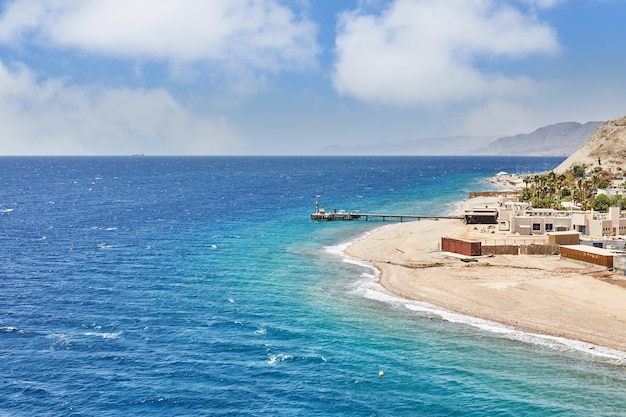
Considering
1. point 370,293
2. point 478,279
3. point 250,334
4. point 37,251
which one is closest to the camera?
point 250,334

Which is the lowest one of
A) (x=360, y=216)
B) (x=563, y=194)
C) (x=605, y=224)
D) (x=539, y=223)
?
(x=360, y=216)

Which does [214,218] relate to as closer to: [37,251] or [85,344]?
[37,251]

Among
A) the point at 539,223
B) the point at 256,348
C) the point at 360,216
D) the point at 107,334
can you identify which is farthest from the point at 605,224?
the point at 107,334

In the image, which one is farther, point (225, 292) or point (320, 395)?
point (225, 292)

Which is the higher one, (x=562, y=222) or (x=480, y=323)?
(x=562, y=222)

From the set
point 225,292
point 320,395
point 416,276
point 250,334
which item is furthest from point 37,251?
point 320,395

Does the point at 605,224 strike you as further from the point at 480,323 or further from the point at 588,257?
the point at 480,323

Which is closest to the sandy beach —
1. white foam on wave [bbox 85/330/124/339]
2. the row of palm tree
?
the row of palm tree
